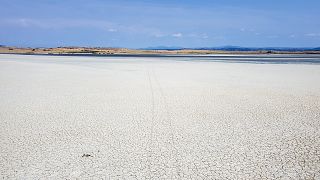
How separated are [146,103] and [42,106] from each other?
3294mm

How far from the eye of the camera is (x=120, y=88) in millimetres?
14102

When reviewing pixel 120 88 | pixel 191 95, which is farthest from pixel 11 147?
pixel 120 88

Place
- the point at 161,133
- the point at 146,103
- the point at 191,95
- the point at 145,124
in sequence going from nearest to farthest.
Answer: the point at 161,133
the point at 145,124
the point at 146,103
the point at 191,95

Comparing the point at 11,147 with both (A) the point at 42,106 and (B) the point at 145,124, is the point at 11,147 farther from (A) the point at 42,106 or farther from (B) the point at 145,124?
(A) the point at 42,106

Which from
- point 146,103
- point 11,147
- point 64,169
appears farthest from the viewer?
point 146,103

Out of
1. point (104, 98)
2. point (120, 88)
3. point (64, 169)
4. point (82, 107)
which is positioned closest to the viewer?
point (64, 169)

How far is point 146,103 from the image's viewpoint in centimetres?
1035

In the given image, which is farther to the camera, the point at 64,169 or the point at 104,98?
the point at 104,98

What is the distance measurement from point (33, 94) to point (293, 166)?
10.3 metres

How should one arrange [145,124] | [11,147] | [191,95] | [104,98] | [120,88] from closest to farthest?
1. [11,147]
2. [145,124]
3. [104,98]
4. [191,95]
5. [120,88]

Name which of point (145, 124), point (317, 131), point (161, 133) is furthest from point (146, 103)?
point (317, 131)

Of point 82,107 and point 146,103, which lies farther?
point 146,103

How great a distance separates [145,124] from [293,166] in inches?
143

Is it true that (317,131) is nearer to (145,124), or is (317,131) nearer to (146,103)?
(145,124)
